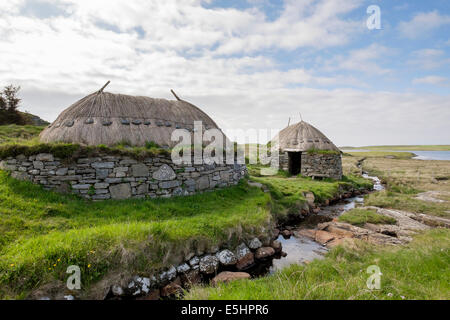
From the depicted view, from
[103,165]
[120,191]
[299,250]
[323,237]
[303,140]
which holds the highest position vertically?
[303,140]

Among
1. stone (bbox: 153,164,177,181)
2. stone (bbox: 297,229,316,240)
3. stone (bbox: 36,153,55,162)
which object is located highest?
stone (bbox: 36,153,55,162)

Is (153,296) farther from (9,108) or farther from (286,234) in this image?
(9,108)

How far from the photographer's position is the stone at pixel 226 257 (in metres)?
5.92

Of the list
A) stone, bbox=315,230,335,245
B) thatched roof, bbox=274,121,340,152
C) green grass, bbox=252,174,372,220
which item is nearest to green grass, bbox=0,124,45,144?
green grass, bbox=252,174,372,220

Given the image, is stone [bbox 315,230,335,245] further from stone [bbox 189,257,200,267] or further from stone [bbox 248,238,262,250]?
stone [bbox 189,257,200,267]

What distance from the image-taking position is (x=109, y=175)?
297 inches

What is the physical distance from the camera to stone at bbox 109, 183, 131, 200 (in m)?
7.54

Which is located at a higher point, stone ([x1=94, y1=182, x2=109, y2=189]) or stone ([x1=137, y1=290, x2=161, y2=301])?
stone ([x1=94, y1=182, x2=109, y2=189])

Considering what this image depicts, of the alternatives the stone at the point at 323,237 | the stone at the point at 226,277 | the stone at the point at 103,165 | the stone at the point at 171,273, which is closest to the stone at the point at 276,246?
the stone at the point at 323,237

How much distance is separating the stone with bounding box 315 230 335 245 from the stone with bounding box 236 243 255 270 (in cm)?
301

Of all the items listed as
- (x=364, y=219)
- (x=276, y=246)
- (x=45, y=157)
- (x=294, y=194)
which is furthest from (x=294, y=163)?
(x=45, y=157)

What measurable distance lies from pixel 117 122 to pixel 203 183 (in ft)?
14.1

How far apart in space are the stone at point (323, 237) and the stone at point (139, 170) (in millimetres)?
6666

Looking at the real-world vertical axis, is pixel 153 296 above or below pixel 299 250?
above
